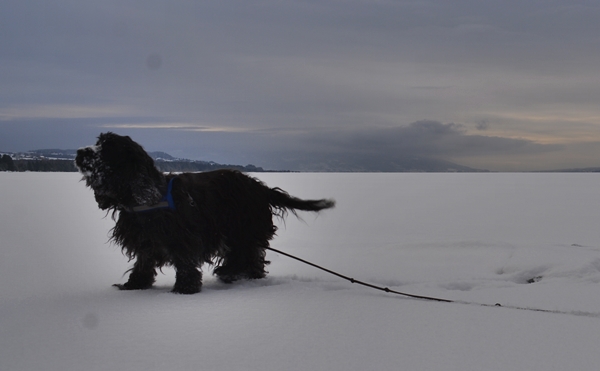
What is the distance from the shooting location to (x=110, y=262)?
519 centimetres

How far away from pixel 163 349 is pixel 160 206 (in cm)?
161

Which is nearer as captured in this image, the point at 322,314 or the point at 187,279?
the point at 322,314

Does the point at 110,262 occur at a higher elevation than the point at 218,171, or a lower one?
lower

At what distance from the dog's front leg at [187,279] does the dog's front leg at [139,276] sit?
31cm

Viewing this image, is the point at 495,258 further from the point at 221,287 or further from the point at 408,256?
the point at 221,287

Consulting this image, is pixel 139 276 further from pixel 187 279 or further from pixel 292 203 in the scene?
pixel 292 203

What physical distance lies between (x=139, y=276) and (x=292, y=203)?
1.54 m

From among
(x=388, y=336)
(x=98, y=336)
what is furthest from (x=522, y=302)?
(x=98, y=336)

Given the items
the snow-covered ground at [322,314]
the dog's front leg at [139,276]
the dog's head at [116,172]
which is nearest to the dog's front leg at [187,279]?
the snow-covered ground at [322,314]

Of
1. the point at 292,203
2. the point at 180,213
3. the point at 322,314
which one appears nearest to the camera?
the point at 322,314

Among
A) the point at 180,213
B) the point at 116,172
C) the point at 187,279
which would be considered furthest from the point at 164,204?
the point at 187,279

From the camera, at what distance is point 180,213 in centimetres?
402

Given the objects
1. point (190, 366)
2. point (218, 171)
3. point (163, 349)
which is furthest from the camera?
point (218, 171)

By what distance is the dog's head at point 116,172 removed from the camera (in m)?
3.73
